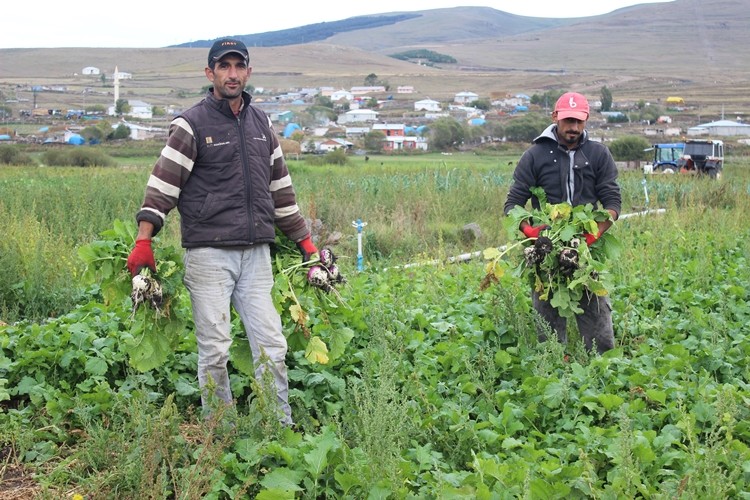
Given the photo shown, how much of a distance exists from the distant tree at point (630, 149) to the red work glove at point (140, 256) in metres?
43.4

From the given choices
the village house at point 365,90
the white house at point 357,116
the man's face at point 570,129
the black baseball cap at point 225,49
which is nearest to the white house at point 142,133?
the white house at point 357,116

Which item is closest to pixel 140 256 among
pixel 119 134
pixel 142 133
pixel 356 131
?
pixel 119 134

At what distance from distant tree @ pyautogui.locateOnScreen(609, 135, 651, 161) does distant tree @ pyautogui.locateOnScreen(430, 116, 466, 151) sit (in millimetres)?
14486

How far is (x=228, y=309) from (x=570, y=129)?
8.62ft

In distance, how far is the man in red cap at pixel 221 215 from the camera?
482cm

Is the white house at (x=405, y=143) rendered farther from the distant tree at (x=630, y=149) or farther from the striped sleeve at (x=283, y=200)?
the striped sleeve at (x=283, y=200)

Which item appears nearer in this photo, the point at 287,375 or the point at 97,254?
the point at 97,254

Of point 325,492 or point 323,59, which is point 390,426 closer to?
point 325,492

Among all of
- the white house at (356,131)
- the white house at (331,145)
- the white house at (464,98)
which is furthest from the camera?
the white house at (464,98)

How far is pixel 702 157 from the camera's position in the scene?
32750 millimetres

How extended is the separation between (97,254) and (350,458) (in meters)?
1.90

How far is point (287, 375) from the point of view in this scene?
540 centimetres

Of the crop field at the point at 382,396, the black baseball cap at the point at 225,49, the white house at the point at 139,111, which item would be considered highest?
the white house at the point at 139,111

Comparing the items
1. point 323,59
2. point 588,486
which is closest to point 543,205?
point 588,486
